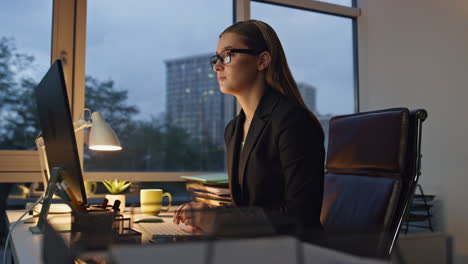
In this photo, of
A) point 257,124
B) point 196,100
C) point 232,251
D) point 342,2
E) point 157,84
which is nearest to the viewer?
point 232,251

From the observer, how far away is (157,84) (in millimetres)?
2539

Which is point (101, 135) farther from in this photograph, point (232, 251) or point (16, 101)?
point (232, 251)

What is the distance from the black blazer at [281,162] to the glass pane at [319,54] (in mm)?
1769

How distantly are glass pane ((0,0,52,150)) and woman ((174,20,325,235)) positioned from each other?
1.40 metres

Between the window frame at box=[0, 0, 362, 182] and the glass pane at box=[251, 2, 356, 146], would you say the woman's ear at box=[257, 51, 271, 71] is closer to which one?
the window frame at box=[0, 0, 362, 182]

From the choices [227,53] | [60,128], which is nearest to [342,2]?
[227,53]

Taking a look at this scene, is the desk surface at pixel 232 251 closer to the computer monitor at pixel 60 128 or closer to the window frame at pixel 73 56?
the computer monitor at pixel 60 128

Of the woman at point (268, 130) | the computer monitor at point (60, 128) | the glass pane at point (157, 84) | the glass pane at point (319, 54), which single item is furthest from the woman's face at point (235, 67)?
the glass pane at point (319, 54)

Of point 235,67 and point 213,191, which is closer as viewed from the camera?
point 235,67

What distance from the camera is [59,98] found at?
100 cm

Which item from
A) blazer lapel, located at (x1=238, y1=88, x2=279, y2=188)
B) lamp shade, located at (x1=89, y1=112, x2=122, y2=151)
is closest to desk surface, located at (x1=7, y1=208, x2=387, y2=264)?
blazer lapel, located at (x1=238, y1=88, x2=279, y2=188)

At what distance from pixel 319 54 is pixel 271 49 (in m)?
1.92

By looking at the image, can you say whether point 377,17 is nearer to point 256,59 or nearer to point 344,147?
point 344,147

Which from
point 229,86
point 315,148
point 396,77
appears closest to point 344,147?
point 315,148
